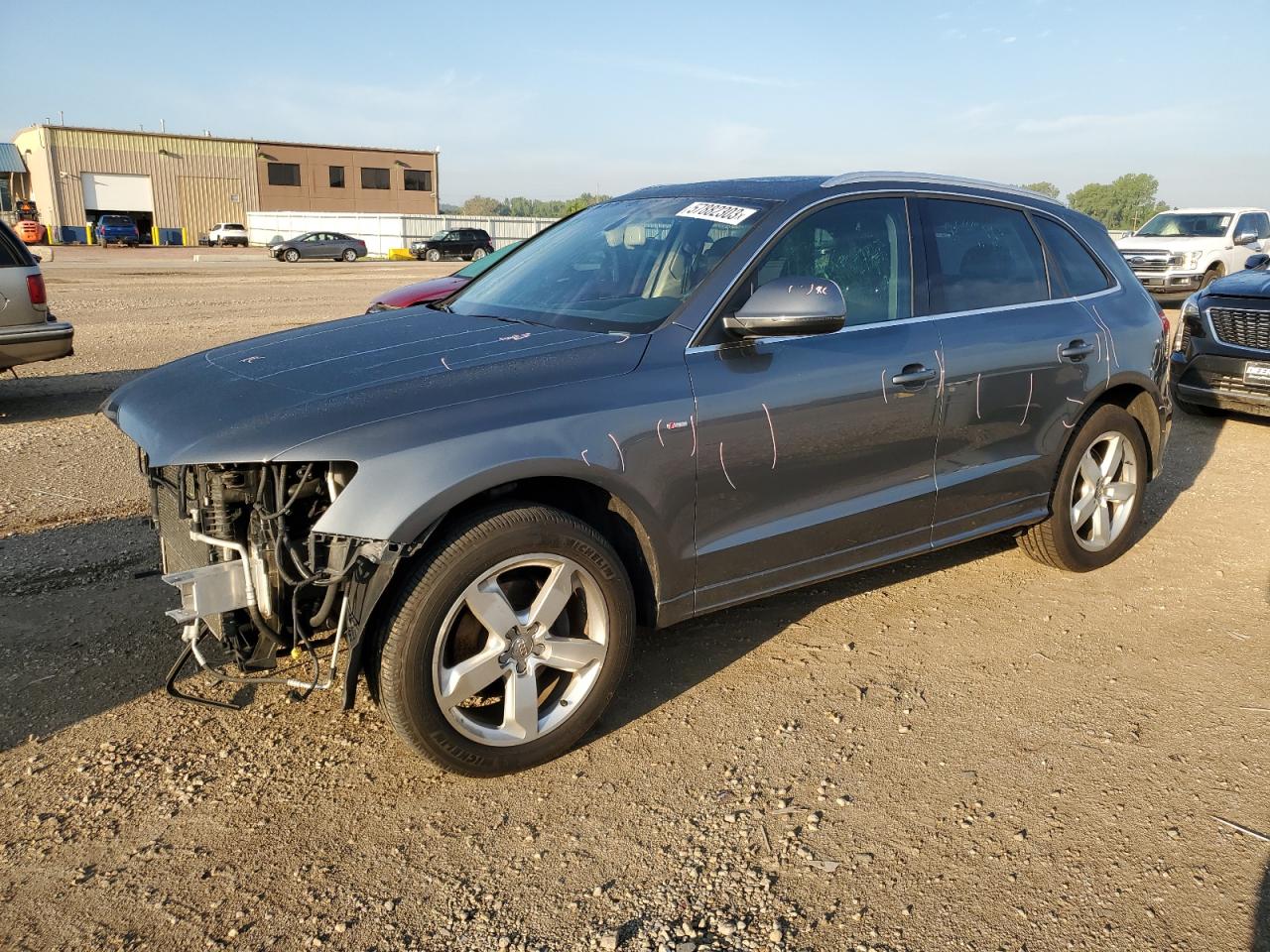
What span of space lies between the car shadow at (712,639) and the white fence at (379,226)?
42.6m

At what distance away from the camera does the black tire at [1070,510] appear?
4617 millimetres

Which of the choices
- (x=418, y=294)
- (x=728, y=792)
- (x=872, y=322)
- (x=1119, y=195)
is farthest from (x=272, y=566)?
(x=1119, y=195)

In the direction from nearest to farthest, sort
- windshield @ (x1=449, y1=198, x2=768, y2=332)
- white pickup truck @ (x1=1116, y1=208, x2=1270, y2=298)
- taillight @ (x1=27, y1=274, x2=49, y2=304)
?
windshield @ (x1=449, y1=198, x2=768, y2=332) → taillight @ (x1=27, y1=274, x2=49, y2=304) → white pickup truck @ (x1=1116, y1=208, x2=1270, y2=298)

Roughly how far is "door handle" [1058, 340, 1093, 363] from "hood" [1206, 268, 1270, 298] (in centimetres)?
477

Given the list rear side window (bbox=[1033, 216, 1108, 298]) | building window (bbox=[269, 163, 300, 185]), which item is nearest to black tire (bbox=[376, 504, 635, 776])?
rear side window (bbox=[1033, 216, 1108, 298])

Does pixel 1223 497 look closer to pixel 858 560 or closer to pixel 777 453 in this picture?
pixel 858 560

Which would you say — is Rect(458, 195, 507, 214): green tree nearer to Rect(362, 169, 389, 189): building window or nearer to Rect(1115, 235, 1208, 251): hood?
Rect(362, 169, 389, 189): building window

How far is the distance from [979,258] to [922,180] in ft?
1.40

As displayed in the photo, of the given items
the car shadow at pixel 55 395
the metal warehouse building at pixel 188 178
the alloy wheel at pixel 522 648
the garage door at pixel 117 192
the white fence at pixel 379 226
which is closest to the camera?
the alloy wheel at pixel 522 648

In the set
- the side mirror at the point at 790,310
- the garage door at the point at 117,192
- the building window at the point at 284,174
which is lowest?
the side mirror at the point at 790,310

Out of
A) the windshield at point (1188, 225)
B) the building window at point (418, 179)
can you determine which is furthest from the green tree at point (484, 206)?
the windshield at point (1188, 225)

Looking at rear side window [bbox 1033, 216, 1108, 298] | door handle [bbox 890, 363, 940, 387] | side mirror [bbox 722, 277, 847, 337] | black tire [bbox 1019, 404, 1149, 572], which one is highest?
rear side window [bbox 1033, 216, 1108, 298]

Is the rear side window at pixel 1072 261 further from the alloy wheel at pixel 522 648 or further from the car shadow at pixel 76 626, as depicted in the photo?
the car shadow at pixel 76 626

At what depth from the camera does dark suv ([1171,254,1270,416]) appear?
26.4ft
